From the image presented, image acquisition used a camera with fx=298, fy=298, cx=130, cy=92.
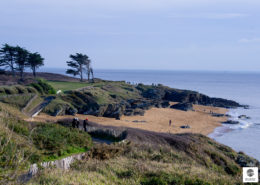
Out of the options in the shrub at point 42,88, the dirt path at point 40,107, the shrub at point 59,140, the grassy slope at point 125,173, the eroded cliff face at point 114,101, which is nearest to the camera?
the grassy slope at point 125,173

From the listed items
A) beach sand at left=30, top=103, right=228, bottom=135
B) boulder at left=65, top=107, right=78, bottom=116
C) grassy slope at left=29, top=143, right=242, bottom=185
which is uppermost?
grassy slope at left=29, top=143, right=242, bottom=185

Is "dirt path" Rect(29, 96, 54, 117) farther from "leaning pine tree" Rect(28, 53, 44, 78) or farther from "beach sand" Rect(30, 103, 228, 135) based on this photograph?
"leaning pine tree" Rect(28, 53, 44, 78)

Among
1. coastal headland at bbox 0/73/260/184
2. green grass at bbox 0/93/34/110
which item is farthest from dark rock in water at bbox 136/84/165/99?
green grass at bbox 0/93/34/110

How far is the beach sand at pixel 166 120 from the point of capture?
31459 millimetres

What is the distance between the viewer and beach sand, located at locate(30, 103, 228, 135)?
31459 mm

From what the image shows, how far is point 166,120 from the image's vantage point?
37.5 metres

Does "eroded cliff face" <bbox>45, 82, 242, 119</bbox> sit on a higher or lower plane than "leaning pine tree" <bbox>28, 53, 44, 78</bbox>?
lower

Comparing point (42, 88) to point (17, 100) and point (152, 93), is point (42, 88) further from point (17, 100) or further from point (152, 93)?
point (152, 93)

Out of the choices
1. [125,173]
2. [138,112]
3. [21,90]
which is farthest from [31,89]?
[125,173]

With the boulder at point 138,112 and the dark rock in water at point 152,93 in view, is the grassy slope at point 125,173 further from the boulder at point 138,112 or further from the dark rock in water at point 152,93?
the dark rock in water at point 152,93

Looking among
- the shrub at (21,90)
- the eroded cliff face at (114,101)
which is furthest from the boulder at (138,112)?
the shrub at (21,90)

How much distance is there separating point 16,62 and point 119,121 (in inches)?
1164

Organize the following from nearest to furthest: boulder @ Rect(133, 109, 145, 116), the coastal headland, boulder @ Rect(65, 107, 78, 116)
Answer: the coastal headland → boulder @ Rect(65, 107, 78, 116) → boulder @ Rect(133, 109, 145, 116)

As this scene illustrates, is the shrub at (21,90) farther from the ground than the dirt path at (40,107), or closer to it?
farther from the ground
